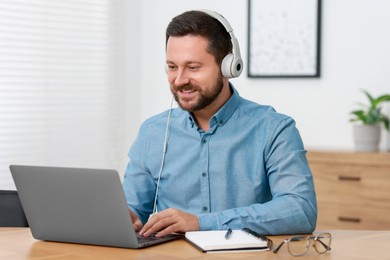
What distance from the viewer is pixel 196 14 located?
8.89 ft

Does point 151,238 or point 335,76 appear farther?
point 335,76

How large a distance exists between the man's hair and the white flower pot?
208 cm

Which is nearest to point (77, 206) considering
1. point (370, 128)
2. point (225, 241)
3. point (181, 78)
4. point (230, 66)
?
point (225, 241)

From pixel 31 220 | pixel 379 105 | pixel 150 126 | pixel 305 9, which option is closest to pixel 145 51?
pixel 305 9

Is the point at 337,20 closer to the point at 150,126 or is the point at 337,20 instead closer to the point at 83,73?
the point at 83,73

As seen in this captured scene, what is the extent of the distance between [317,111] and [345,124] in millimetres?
206

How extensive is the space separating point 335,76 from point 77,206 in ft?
10.4

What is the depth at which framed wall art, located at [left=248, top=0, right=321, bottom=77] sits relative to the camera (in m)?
5.00

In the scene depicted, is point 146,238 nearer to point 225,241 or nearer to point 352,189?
point 225,241

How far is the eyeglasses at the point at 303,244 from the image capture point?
1.99 metres

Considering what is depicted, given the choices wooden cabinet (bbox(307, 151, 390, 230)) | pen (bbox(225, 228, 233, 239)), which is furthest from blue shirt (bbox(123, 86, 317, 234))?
wooden cabinet (bbox(307, 151, 390, 230))

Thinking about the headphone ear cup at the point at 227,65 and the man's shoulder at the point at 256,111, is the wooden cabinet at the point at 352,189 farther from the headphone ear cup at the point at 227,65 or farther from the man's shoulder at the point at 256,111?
the headphone ear cup at the point at 227,65

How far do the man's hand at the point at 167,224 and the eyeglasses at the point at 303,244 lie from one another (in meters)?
0.31

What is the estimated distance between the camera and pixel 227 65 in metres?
2.70
